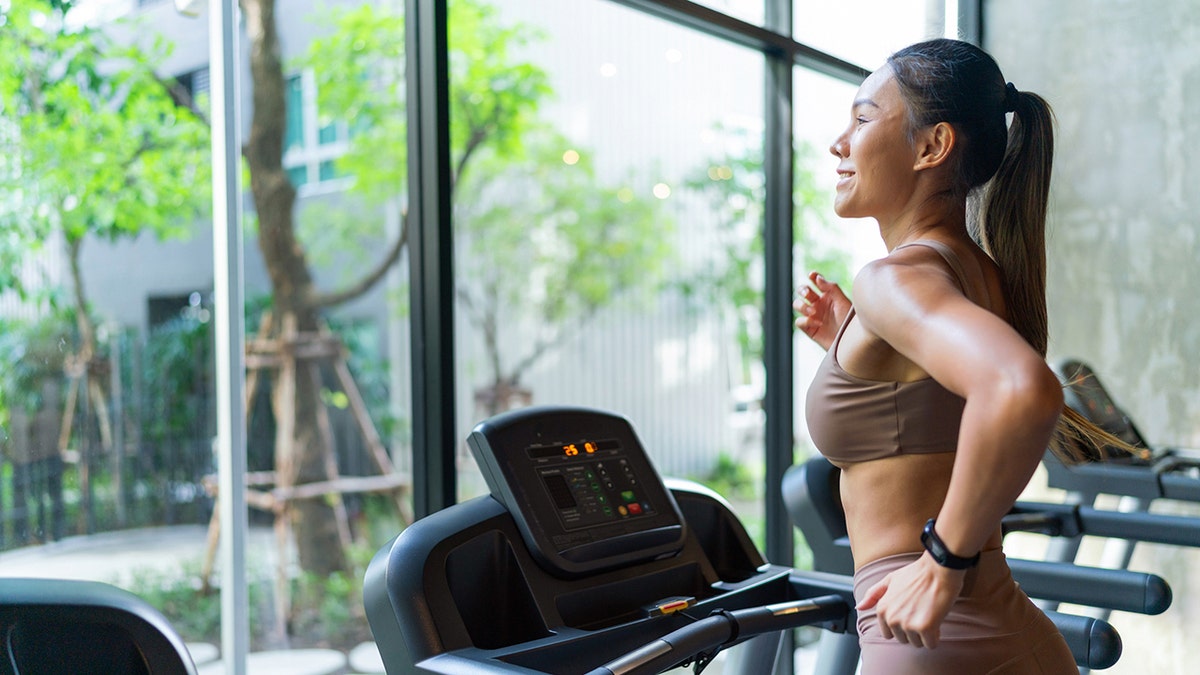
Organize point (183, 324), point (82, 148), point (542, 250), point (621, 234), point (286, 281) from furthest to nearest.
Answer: point (621, 234)
point (542, 250)
point (286, 281)
point (183, 324)
point (82, 148)

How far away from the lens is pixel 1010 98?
4.27 feet

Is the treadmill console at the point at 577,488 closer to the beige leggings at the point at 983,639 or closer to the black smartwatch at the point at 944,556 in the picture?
the beige leggings at the point at 983,639

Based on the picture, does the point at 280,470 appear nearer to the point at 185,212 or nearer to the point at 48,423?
the point at 185,212

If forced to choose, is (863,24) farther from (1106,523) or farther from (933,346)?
(933,346)

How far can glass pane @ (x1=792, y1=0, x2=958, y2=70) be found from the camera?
10.9ft

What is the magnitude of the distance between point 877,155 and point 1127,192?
116 inches

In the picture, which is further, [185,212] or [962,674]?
[185,212]

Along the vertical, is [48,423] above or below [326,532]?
above

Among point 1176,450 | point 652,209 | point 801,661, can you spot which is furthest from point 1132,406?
point 652,209

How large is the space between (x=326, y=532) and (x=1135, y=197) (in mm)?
2956

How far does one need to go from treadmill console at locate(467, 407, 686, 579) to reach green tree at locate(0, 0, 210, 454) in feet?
3.86

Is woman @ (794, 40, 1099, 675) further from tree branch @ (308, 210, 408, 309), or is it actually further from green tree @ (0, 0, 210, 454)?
tree branch @ (308, 210, 408, 309)

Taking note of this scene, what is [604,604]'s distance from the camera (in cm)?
160

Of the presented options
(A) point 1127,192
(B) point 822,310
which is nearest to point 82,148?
(B) point 822,310
